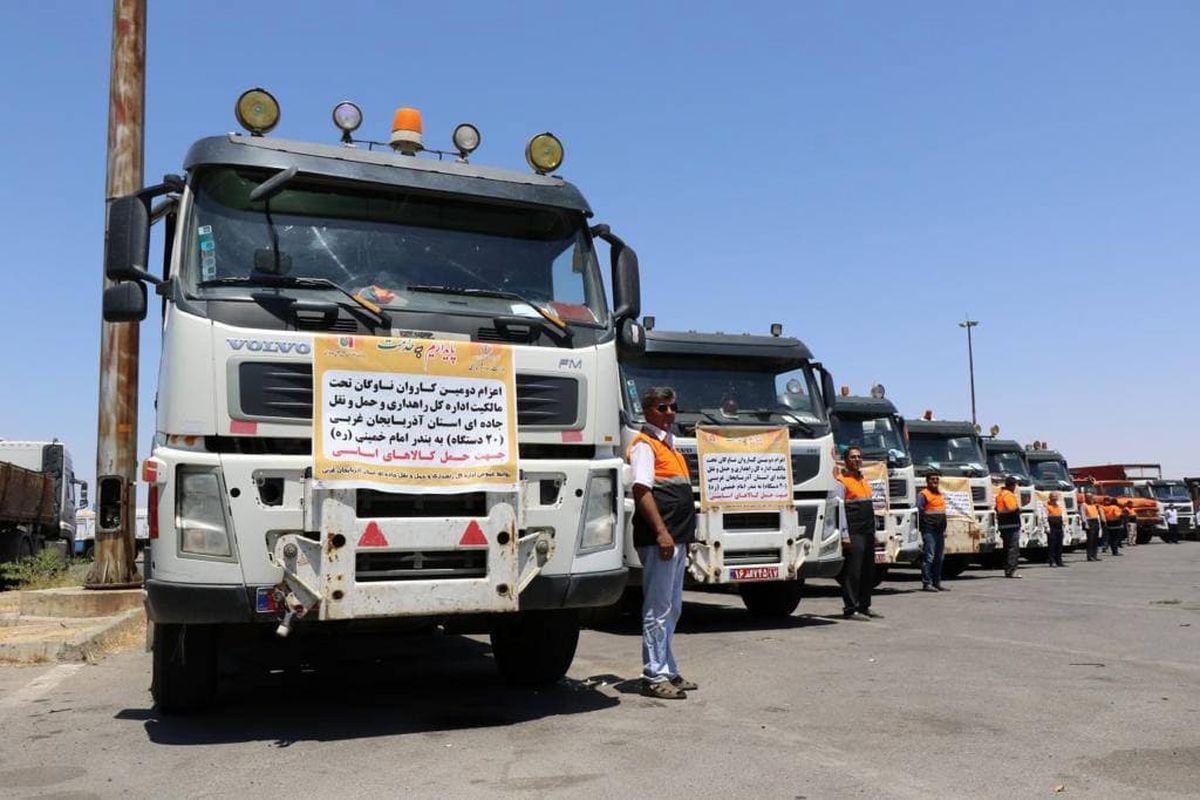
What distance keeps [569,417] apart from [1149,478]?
4072 centimetres

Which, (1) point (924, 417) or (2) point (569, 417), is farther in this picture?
(1) point (924, 417)

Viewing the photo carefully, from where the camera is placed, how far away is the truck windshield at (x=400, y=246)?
588cm

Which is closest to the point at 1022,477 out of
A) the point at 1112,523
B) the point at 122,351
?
the point at 1112,523

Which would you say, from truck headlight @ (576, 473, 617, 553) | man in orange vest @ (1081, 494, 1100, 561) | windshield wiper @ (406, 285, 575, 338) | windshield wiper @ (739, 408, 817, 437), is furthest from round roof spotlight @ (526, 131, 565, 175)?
man in orange vest @ (1081, 494, 1100, 561)

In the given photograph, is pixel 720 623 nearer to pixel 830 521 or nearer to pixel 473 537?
pixel 830 521

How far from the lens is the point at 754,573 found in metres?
10.4

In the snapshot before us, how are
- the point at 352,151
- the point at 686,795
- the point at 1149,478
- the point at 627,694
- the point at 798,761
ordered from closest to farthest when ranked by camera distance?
A: the point at 686,795, the point at 798,761, the point at 352,151, the point at 627,694, the point at 1149,478

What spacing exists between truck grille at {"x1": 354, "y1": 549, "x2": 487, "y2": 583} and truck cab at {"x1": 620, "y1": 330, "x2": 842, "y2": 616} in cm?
444

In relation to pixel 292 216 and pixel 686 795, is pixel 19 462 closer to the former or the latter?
pixel 292 216

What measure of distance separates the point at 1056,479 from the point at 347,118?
20.8 meters

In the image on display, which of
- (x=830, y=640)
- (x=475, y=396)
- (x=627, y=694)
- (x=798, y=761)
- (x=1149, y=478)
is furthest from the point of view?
(x=1149, y=478)

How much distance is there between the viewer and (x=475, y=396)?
19.5 ft

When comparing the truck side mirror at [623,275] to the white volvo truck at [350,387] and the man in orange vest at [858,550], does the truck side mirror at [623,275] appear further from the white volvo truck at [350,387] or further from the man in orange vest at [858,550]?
the man in orange vest at [858,550]

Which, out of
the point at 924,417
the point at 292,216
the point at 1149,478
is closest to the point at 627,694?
the point at 292,216
